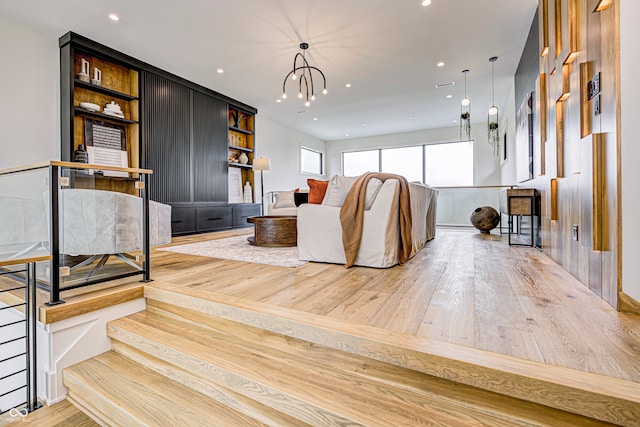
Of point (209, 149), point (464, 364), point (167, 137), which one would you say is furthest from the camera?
point (209, 149)

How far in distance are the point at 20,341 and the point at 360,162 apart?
915cm

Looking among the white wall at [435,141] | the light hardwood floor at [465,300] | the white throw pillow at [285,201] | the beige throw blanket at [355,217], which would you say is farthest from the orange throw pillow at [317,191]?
the white wall at [435,141]

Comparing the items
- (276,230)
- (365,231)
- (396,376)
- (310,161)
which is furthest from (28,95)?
(310,161)

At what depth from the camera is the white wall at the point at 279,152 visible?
288 inches

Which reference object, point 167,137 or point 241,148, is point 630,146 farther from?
point 241,148

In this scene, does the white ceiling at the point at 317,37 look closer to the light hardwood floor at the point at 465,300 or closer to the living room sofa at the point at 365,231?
the living room sofa at the point at 365,231

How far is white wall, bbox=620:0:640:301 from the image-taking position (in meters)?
1.38

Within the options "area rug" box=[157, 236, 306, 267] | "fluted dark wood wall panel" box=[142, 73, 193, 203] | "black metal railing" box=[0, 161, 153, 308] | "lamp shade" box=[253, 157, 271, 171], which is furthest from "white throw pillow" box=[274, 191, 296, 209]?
"black metal railing" box=[0, 161, 153, 308]

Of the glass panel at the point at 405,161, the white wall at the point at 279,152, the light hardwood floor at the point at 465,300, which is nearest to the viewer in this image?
the light hardwood floor at the point at 465,300

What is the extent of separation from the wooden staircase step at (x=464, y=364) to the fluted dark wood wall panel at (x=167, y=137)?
3.76 metres

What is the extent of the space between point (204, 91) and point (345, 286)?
492cm

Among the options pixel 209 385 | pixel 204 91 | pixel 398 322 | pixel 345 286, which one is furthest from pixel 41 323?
pixel 204 91

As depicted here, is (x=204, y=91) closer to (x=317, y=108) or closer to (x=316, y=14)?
(x=317, y=108)

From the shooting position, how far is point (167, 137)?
4801 mm
